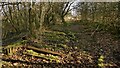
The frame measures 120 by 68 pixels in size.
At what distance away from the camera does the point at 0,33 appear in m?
12.8

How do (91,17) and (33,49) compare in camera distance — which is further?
(91,17)

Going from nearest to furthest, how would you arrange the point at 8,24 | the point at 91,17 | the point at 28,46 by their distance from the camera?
the point at 28,46 → the point at 8,24 → the point at 91,17

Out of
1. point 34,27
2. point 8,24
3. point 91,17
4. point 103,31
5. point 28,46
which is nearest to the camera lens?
point 28,46

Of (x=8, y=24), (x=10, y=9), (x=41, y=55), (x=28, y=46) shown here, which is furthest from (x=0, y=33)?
(x=41, y=55)

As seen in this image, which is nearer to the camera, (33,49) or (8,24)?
(33,49)

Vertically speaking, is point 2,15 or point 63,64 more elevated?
point 2,15

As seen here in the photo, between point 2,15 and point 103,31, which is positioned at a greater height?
point 2,15

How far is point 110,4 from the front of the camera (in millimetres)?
13648

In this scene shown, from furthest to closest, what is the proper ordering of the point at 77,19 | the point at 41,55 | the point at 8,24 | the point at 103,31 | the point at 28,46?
the point at 77,19 < the point at 103,31 < the point at 8,24 < the point at 28,46 < the point at 41,55

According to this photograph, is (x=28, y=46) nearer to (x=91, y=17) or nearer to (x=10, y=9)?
(x=10, y=9)

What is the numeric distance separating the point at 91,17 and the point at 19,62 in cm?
1236

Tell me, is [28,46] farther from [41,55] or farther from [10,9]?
[10,9]

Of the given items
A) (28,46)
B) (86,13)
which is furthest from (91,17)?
(28,46)

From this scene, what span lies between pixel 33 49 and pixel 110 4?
7.48 metres
